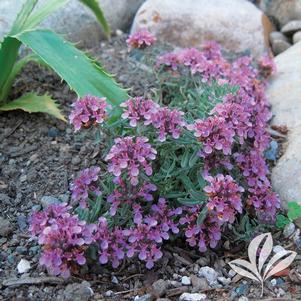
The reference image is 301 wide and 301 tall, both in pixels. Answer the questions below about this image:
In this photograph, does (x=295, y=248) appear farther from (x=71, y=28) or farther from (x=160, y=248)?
(x=71, y=28)

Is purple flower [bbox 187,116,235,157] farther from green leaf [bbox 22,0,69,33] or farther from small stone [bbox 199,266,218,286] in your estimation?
green leaf [bbox 22,0,69,33]

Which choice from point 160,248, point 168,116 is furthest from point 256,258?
point 168,116

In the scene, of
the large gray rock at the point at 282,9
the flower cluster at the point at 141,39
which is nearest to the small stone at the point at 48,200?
the flower cluster at the point at 141,39

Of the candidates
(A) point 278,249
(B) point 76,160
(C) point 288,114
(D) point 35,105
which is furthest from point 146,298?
(C) point 288,114

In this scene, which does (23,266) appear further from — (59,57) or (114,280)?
(59,57)

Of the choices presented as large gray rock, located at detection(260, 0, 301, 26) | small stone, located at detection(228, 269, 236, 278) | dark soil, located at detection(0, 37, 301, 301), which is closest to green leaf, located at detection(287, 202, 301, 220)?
dark soil, located at detection(0, 37, 301, 301)
